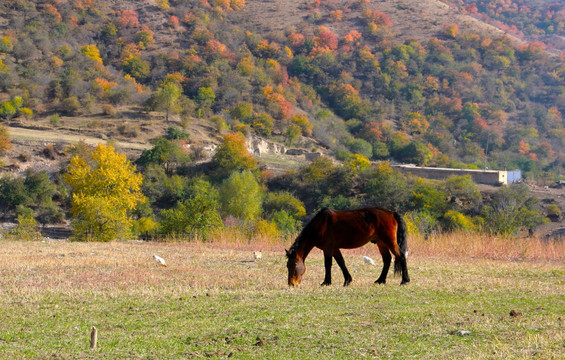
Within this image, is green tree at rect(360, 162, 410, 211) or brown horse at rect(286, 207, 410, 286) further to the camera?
green tree at rect(360, 162, 410, 211)

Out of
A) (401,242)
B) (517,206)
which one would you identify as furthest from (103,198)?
(517,206)

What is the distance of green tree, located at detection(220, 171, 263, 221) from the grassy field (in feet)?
123

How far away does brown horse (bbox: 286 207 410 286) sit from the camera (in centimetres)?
1131

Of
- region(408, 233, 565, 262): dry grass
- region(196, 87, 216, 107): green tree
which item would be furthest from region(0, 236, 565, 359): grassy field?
region(196, 87, 216, 107): green tree

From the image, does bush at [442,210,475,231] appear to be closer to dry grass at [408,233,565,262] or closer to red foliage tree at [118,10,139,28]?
dry grass at [408,233,565,262]

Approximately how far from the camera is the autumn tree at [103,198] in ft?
105

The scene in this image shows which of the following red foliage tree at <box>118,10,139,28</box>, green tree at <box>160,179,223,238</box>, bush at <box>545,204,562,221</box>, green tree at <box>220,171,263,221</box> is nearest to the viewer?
green tree at <box>160,179,223,238</box>

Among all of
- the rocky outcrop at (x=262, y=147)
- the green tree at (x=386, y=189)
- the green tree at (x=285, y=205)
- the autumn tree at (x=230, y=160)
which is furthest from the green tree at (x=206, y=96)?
the green tree at (x=386, y=189)

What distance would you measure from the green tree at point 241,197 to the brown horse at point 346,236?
3938 centimetres

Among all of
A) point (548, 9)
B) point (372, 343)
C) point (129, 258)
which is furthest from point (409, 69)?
point (372, 343)

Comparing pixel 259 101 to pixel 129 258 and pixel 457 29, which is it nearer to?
pixel 457 29

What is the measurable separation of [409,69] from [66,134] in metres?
75.2

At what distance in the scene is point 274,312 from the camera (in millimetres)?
8852

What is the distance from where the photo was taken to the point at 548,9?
186m
